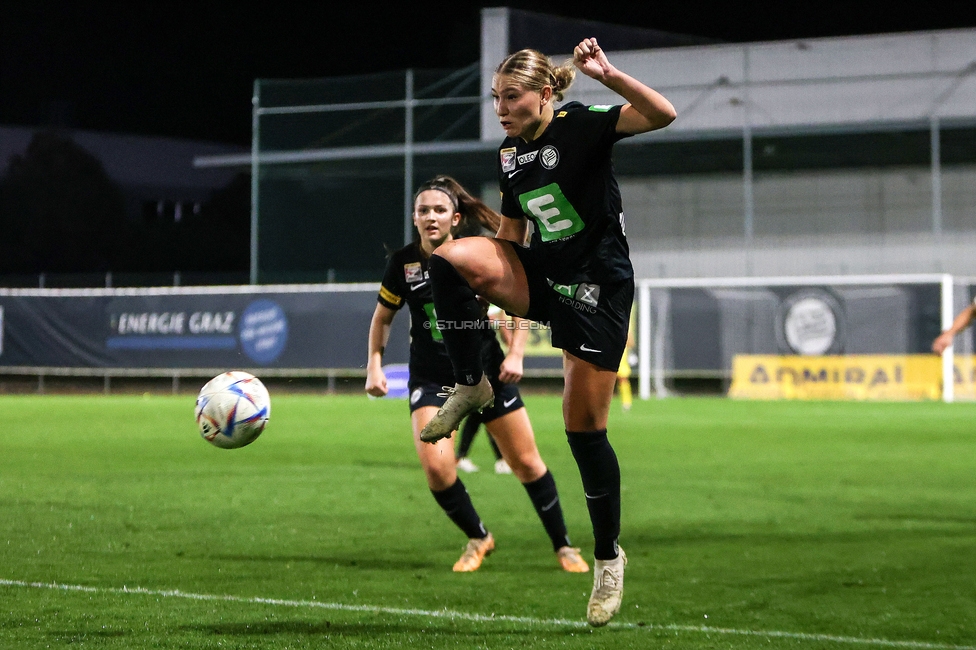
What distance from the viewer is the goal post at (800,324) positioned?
93.5 ft

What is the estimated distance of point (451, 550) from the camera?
25.9 feet

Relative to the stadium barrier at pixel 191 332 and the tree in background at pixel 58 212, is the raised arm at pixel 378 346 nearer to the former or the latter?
the stadium barrier at pixel 191 332

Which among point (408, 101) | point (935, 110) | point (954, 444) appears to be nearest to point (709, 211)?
point (935, 110)

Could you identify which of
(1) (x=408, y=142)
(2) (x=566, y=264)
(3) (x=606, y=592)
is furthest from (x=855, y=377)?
(2) (x=566, y=264)

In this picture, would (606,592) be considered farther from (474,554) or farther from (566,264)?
(474,554)

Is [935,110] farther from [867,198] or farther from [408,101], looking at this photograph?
[408,101]

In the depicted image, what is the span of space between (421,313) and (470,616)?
7.22ft

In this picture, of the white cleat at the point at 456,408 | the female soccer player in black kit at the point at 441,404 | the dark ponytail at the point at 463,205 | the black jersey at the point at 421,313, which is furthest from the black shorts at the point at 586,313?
the black jersey at the point at 421,313

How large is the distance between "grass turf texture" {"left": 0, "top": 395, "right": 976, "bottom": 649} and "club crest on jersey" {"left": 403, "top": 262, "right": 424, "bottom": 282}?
171 cm

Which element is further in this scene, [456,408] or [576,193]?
[456,408]

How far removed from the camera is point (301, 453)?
15102 millimetres

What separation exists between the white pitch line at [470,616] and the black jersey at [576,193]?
160cm

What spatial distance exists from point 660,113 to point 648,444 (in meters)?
12.2

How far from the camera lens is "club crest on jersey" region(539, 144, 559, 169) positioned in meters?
5.13
